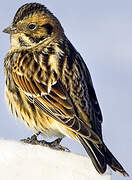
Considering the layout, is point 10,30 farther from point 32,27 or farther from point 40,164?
point 40,164

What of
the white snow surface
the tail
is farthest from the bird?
the white snow surface

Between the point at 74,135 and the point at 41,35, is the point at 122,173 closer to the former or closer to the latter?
the point at 74,135

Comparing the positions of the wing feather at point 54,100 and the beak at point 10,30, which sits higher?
the beak at point 10,30

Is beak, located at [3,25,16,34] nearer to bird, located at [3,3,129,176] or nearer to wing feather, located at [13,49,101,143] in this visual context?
bird, located at [3,3,129,176]

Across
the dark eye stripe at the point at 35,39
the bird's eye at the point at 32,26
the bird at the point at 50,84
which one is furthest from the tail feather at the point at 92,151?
the bird's eye at the point at 32,26

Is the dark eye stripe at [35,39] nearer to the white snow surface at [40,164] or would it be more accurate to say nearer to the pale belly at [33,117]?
the pale belly at [33,117]

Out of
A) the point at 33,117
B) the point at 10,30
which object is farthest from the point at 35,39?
Answer: the point at 33,117
